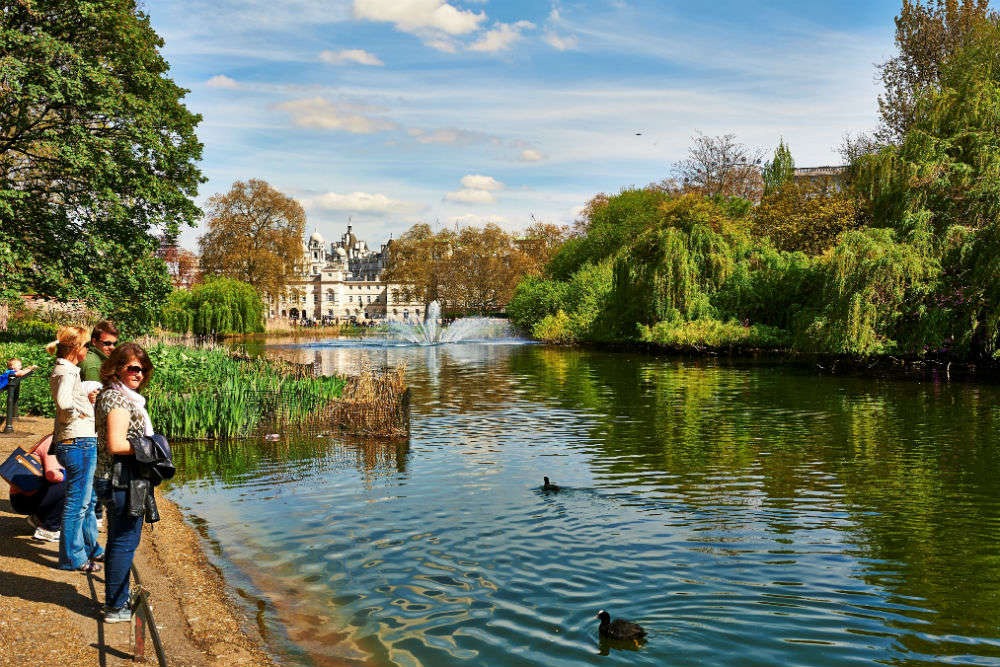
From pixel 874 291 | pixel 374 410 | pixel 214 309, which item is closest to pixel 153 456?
pixel 374 410

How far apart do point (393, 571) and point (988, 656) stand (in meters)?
5.09

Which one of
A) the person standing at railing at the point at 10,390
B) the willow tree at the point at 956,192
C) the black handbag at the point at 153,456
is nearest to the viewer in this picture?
the black handbag at the point at 153,456

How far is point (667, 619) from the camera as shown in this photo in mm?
6949

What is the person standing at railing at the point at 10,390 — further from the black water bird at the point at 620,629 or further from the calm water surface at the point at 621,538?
the black water bird at the point at 620,629

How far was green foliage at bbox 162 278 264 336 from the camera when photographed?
5738 centimetres

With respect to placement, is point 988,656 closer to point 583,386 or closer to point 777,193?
point 583,386

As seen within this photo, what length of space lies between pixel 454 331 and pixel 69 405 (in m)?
57.6

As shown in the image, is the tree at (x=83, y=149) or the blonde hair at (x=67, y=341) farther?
the tree at (x=83, y=149)

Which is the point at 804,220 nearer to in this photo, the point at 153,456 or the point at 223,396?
the point at 223,396

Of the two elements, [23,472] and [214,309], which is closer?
[23,472]

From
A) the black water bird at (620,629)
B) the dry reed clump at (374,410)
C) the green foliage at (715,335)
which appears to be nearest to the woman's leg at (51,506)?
the black water bird at (620,629)

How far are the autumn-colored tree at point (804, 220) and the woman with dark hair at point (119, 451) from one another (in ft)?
128

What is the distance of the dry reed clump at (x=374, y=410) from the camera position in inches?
652

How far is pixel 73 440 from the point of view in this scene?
672 cm
